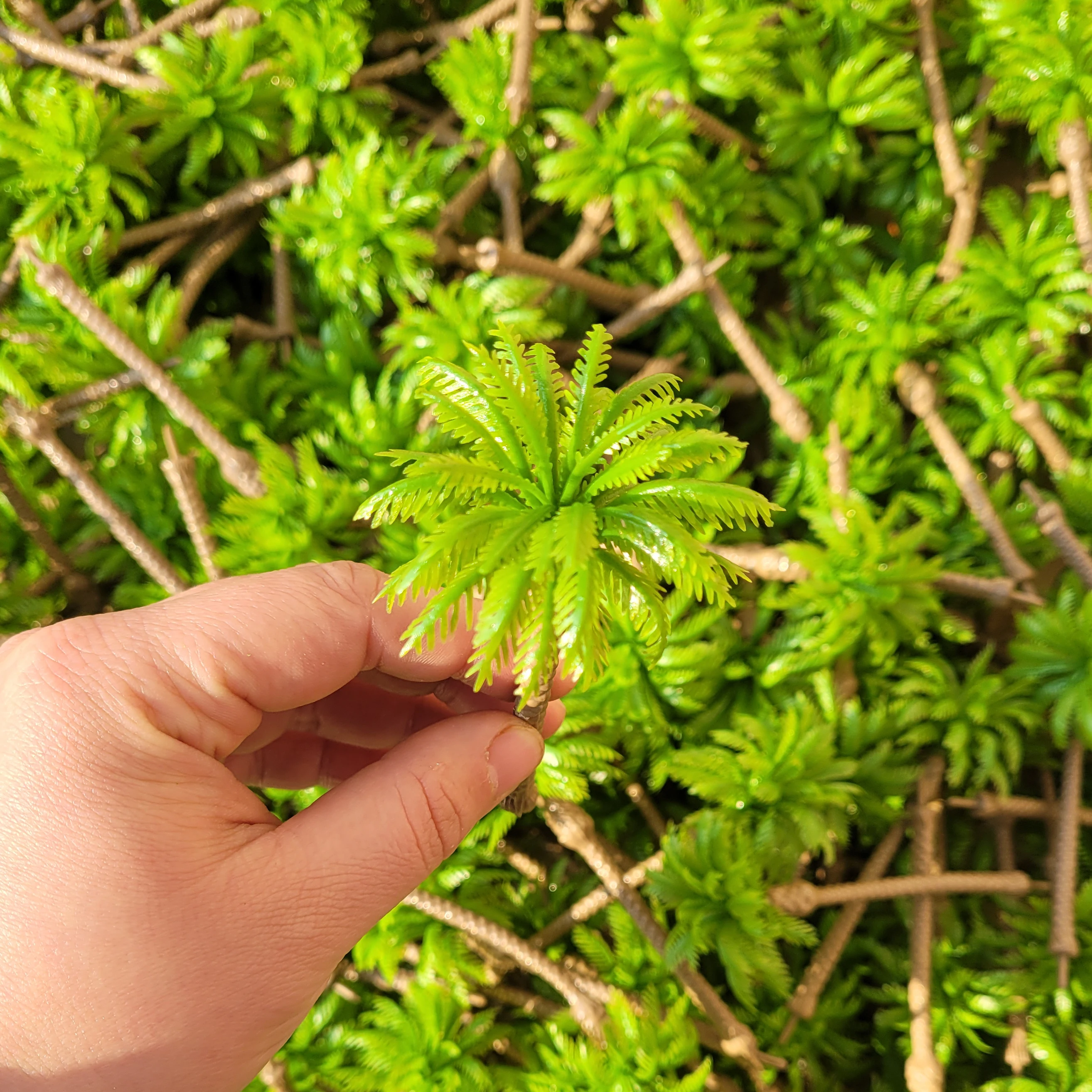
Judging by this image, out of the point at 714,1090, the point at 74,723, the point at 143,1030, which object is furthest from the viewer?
the point at 714,1090

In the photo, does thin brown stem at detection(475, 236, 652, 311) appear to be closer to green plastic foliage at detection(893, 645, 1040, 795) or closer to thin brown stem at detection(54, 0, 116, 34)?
green plastic foliage at detection(893, 645, 1040, 795)

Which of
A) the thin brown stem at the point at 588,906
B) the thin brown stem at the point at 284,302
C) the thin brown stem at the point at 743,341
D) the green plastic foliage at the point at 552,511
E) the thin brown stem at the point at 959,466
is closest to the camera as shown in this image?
the green plastic foliage at the point at 552,511

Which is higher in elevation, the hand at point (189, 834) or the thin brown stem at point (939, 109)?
Result: the thin brown stem at point (939, 109)

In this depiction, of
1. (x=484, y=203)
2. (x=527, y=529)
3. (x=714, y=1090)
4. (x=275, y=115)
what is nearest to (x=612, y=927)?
(x=714, y=1090)

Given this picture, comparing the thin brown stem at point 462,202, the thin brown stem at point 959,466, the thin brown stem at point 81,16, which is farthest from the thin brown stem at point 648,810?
the thin brown stem at point 81,16

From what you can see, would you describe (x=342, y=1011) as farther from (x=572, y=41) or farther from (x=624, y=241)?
(x=572, y=41)

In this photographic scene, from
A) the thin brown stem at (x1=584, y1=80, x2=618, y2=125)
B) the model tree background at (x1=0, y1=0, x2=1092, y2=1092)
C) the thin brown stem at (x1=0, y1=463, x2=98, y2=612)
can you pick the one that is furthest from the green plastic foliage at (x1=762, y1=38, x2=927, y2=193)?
the thin brown stem at (x1=0, y1=463, x2=98, y2=612)

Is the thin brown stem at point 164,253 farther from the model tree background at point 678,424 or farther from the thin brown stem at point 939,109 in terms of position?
the thin brown stem at point 939,109
